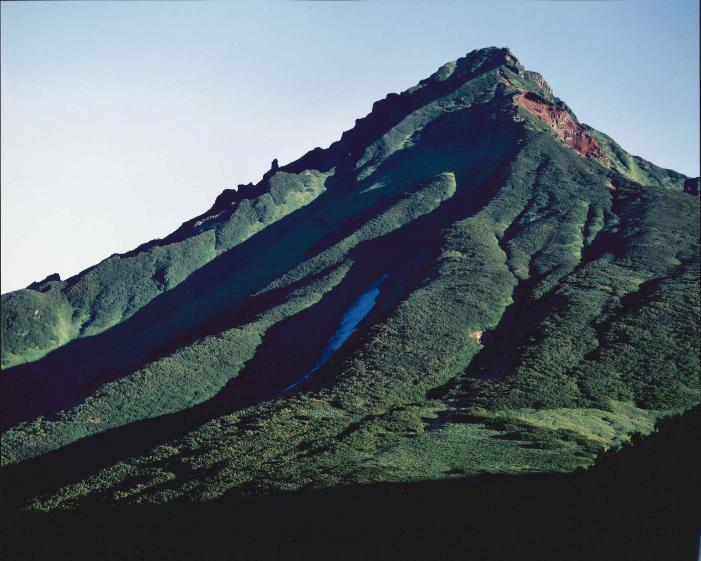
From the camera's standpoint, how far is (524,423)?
85875 millimetres

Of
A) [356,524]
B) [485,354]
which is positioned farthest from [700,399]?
[356,524]

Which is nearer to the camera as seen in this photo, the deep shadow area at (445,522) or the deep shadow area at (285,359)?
the deep shadow area at (445,522)

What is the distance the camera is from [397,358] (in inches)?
4518

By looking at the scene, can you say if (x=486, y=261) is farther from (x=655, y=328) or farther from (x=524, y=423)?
(x=524, y=423)

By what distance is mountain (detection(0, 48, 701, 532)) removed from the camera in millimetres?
81500

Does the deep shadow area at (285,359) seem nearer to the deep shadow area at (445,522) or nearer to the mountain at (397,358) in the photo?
the mountain at (397,358)

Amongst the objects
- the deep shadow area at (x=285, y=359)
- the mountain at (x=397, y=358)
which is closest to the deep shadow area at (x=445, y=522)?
the mountain at (x=397, y=358)

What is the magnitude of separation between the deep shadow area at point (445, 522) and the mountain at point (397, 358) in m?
4.83

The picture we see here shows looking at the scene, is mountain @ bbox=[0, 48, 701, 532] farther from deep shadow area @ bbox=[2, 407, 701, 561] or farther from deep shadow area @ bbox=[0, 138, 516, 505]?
deep shadow area @ bbox=[2, 407, 701, 561]

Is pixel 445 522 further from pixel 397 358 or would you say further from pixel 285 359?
pixel 285 359

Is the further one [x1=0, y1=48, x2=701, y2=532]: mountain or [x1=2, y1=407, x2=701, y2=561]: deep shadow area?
[x1=0, y1=48, x2=701, y2=532]: mountain

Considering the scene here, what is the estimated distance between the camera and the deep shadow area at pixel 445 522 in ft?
152

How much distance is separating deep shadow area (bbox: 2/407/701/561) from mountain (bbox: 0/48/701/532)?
483cm

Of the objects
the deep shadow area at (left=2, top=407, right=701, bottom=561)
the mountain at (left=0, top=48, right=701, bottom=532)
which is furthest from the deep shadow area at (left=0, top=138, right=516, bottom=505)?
the deep shadow area at (left=2, top=407, right=701, bottom=561)
